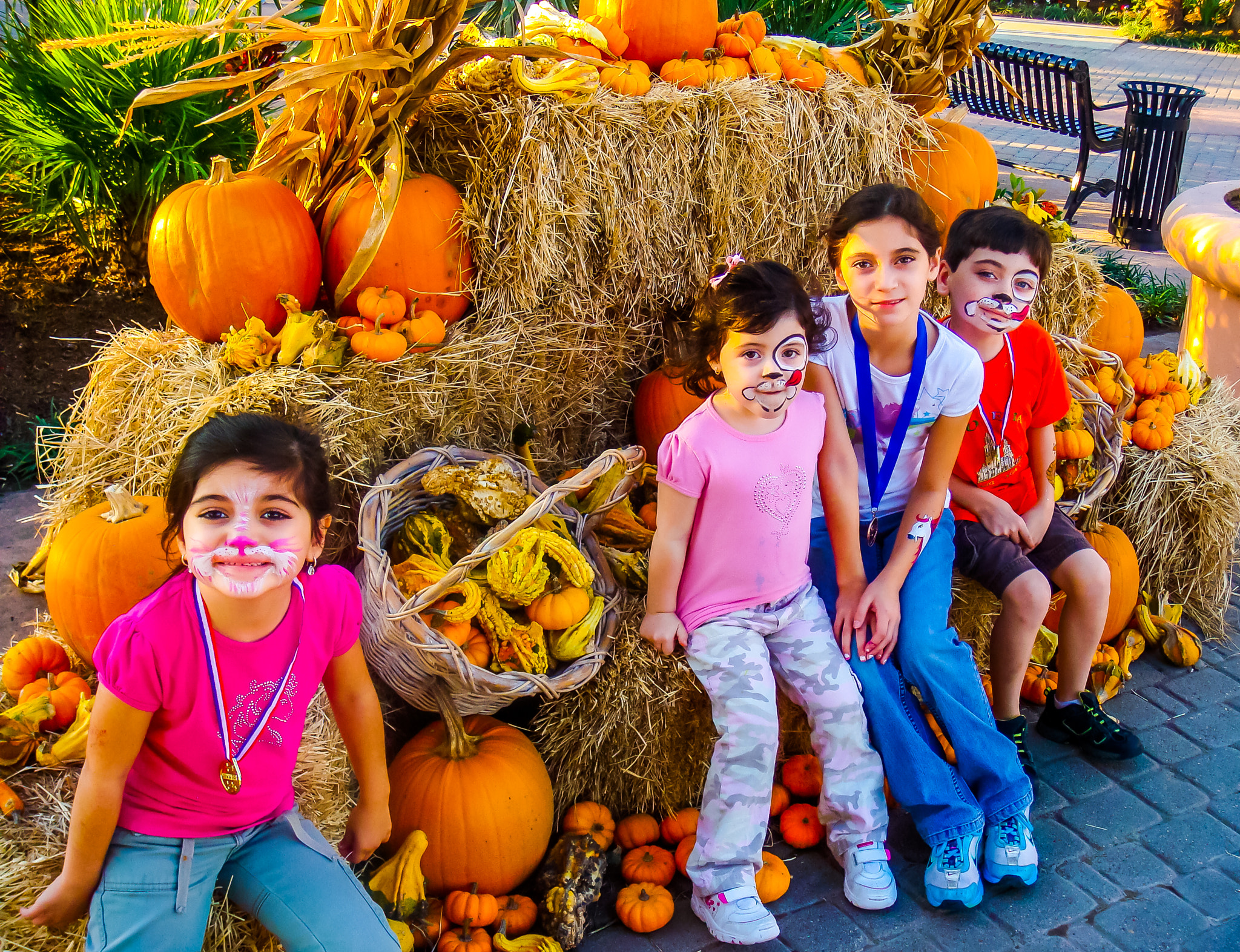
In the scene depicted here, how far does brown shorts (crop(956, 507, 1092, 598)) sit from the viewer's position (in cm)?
303

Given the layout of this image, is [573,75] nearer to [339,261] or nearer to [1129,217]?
[339,261]

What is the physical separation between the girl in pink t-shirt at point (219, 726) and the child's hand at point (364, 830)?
0.35ft

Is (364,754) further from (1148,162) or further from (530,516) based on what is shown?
(1148,162)

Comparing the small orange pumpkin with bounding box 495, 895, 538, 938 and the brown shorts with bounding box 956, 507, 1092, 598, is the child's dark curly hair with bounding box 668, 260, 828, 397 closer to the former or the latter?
the brown shorts with bounding box 956, 507, 1092, 598

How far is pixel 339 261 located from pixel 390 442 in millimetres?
624

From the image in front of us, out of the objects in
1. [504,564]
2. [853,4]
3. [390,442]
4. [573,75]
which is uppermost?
→ [853,4]

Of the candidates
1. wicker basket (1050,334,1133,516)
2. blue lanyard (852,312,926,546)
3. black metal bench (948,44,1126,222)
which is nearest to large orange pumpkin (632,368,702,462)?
blue lanyard (852,312,926,546)

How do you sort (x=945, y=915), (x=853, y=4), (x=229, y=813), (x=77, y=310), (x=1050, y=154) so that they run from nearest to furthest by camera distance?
(x=229, y=813) < (x=945, y=915) < (x=77, y=310) < (x=853, y=4) < (x=1050, y=154)

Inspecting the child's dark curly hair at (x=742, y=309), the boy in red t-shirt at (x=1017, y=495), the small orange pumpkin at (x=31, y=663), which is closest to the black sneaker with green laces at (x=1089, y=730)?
the boy in red t-shirt at (x=1017, y=495)

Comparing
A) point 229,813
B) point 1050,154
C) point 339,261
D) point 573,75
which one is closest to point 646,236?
point 573,75

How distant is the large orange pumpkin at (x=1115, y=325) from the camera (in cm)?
427

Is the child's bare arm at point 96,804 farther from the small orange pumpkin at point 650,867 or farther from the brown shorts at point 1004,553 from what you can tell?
the brown shorts at point 1004,553

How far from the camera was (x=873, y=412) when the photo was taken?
2906mm

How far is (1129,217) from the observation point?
793 cm
